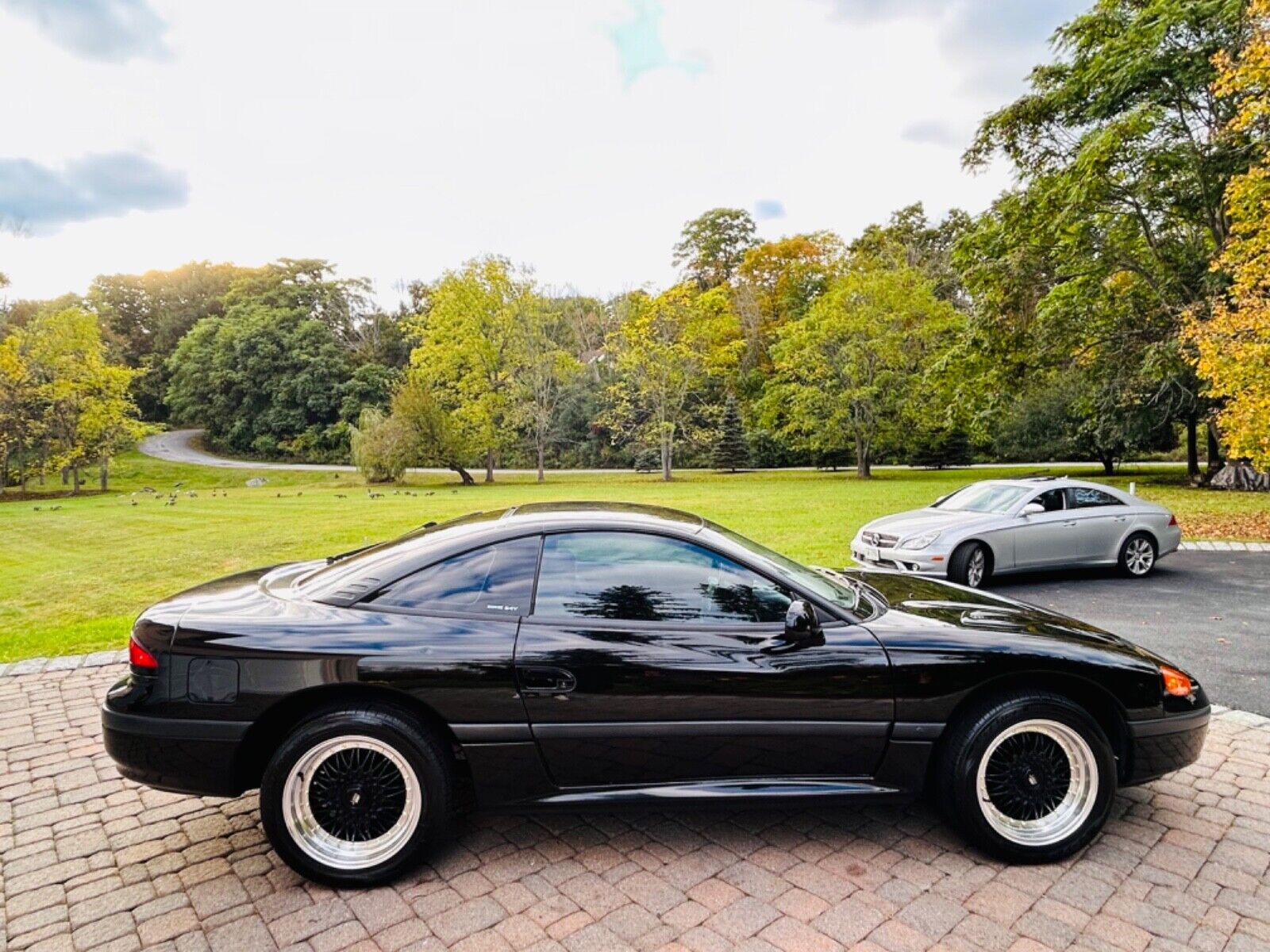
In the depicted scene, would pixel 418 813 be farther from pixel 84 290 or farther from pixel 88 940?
pixel 84 290

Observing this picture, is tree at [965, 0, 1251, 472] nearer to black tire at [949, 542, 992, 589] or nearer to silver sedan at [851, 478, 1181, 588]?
silver sedan at [851, 478, 1181, 588]

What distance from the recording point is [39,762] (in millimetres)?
3484

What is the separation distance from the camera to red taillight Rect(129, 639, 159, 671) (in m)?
2.51

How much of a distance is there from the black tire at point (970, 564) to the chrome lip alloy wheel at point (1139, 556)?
201 cm

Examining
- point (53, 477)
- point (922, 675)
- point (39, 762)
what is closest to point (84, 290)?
point (53, 477)

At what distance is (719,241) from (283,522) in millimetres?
41507

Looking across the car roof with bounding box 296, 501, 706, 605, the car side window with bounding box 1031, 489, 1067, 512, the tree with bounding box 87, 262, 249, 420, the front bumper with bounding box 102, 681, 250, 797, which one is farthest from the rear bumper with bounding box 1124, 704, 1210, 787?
the tree with bounding box 87, 262, 249, 420

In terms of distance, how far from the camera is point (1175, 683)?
275cm

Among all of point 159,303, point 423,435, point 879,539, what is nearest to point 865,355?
point 423,435

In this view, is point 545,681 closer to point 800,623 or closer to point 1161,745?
point 800,623

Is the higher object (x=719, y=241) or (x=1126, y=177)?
(x=719, y=241)

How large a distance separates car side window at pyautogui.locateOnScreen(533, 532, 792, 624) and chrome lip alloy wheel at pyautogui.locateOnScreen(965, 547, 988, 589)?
5.41 m

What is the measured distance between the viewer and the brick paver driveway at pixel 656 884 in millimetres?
2164

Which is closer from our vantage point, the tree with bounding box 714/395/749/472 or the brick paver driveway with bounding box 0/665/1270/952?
the brick paver driveway with bounding box 0/665/1270/952
